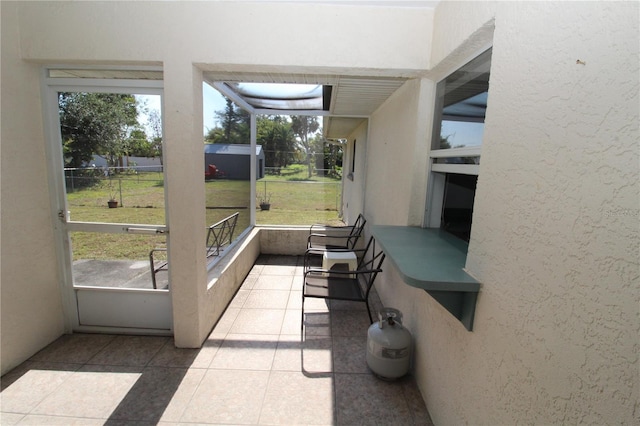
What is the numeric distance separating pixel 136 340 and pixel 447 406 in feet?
8.89

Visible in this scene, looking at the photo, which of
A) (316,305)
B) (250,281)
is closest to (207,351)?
(316,305)

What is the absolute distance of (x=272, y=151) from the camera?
234 inches

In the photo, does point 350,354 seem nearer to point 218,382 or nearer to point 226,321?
point 218,382

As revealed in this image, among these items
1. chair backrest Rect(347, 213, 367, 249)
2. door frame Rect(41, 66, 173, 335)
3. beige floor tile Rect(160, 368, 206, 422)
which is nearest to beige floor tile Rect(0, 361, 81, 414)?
door frame Rect(41, 66, 173, 335)

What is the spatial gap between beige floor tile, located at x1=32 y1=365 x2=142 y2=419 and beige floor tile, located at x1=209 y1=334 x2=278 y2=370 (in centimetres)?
63

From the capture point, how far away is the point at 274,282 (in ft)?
13.8

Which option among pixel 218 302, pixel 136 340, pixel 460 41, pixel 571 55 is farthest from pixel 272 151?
pixel 571 55

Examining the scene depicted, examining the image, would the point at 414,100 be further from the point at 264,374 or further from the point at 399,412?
the point at 264,374

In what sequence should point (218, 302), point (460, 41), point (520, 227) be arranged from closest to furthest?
point (520, 227) → point (460, 41) → point (218, 302)

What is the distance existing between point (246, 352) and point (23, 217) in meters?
2.16

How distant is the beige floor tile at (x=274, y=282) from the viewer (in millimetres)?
4020

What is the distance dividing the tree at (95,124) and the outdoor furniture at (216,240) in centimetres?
103

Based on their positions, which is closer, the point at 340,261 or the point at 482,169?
A: the point at 482,169

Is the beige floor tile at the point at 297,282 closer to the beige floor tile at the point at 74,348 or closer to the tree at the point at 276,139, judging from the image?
the beige floor tile at the point at 74,348
